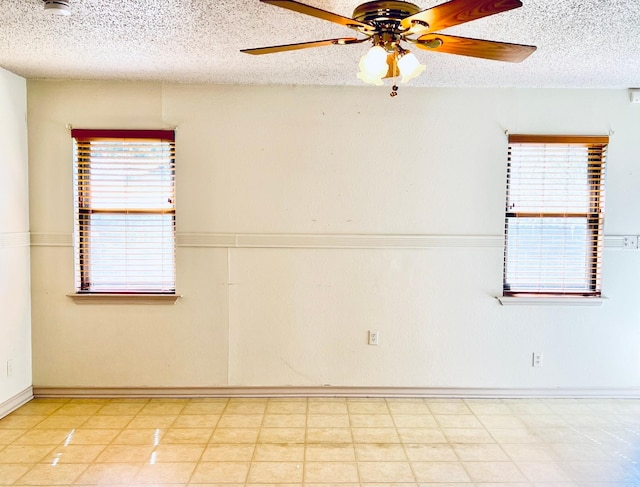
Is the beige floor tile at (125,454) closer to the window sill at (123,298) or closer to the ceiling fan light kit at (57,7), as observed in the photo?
the window sill at (123,298)

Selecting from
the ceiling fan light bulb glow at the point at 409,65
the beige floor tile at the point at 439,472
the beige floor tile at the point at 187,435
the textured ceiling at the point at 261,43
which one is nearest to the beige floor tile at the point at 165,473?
the beige floor tile at the point at 187,435

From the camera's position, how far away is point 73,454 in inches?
112

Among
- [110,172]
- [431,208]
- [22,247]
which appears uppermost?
[110,172]

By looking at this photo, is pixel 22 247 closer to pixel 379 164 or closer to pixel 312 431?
pixel 312 431

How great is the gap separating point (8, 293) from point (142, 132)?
4.87ft

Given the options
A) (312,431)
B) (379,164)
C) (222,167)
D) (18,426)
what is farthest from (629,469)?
(18,426)

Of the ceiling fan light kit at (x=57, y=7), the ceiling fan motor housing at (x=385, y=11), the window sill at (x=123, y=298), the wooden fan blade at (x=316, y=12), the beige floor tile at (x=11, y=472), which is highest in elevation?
the ceiling fan light kit at (x=57, y=7)

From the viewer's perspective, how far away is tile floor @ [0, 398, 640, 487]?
8.58 ft

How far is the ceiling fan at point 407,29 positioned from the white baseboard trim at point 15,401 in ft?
9.93

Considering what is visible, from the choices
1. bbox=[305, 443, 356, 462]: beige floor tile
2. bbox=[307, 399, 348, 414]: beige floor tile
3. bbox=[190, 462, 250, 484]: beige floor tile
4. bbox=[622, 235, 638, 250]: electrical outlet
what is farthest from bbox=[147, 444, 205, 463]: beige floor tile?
bbox=[622, 235, 638, 250]: electrical outlet

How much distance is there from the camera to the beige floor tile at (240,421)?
3.25 meters

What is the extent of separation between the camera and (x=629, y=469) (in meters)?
2.71

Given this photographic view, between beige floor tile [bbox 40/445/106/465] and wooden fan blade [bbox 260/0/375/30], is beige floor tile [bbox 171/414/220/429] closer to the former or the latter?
beige floor tile [bbox 40/445/106/465]

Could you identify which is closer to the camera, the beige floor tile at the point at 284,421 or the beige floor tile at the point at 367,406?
the beige floor tile at the point at 284,421
